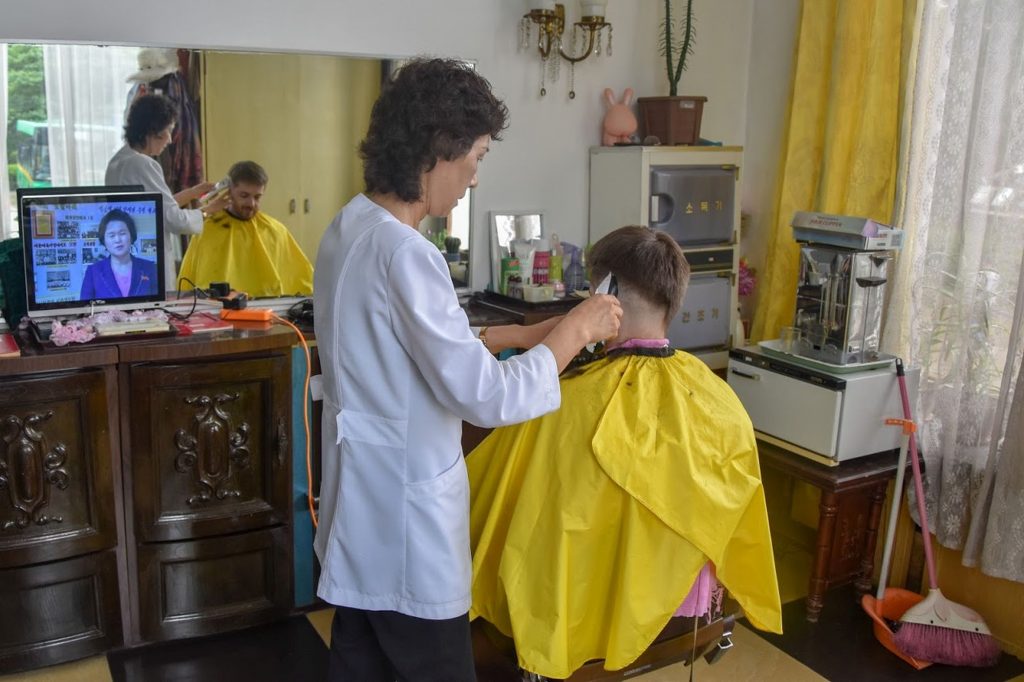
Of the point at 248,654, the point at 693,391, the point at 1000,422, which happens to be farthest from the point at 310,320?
the point at 1000,422

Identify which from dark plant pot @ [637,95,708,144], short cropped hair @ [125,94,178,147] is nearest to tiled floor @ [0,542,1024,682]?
short cropped hair @ [125,94,178,147]

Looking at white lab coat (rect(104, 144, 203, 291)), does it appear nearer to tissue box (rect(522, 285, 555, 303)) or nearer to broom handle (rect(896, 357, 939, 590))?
tissue box (rect(522, 285, 555, 303))

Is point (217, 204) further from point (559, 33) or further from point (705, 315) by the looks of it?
point (705, 315)

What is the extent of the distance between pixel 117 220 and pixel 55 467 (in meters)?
0.67

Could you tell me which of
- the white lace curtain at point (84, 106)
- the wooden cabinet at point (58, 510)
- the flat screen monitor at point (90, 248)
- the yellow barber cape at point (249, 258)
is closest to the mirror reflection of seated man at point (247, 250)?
the yellow barber cape at point (249, 258)

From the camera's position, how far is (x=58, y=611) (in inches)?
96.4

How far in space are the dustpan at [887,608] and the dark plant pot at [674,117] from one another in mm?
1654

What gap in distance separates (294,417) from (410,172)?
1.29 meters

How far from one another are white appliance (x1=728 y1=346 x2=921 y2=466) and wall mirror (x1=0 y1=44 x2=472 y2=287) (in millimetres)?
1209

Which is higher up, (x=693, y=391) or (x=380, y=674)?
(x=693, y=391)

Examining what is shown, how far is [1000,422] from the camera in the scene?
103 inches

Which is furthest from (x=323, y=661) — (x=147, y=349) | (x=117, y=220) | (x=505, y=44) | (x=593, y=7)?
(x=593, y=7)

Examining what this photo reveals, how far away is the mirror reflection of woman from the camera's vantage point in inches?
105

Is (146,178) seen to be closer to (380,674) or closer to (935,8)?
(380,674)
